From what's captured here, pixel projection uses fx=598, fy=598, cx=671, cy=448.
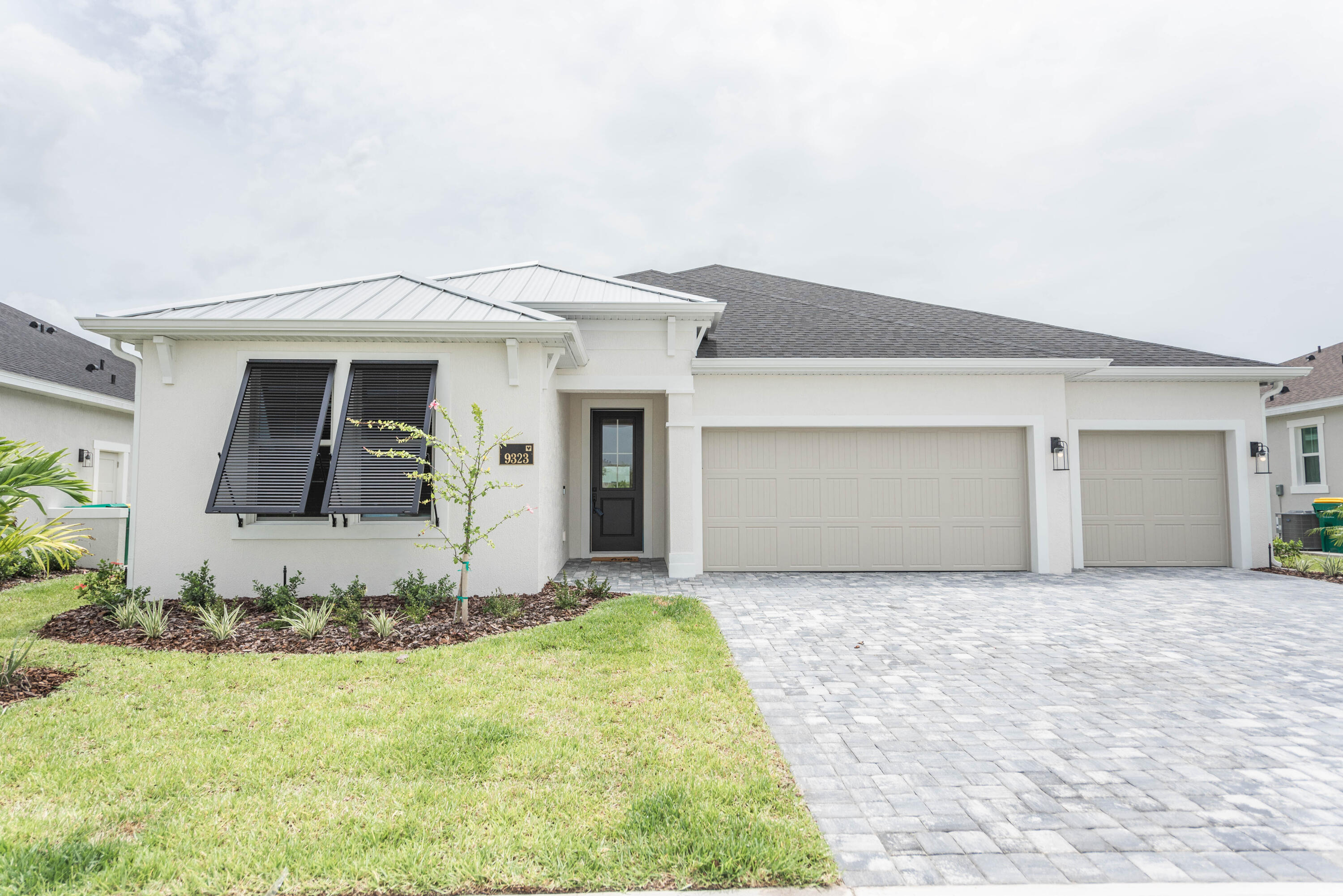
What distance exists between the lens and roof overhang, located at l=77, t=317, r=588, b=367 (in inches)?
257

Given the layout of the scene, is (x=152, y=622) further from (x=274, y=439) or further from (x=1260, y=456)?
(x=1260, y=456)

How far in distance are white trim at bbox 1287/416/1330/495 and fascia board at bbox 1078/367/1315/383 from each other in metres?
5.87

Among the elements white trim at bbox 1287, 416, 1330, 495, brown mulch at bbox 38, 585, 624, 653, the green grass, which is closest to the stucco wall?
brown mulch at bbox 38, 585, 624, 653

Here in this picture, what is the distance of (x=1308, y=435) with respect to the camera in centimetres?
1420

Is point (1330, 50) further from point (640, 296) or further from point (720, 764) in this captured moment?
point (720, 764)

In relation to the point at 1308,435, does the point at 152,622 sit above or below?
below

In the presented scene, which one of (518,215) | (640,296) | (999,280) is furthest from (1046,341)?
(999,280)

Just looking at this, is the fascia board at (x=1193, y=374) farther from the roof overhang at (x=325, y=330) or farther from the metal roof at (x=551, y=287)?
the roof overhang at (x=325, y=330)

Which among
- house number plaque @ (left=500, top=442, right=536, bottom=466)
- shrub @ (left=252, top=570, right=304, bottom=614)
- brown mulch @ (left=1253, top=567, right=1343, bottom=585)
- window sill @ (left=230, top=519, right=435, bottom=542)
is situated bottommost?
brown mulch @ (left=1253, top=567, right=1343, bottom=585)

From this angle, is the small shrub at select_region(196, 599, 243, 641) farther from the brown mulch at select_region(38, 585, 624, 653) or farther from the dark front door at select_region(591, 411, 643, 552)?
the dark front door at select_region(591, 411, 643, 552)

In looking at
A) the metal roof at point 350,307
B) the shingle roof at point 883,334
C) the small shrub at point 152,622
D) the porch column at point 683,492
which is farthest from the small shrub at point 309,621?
the shingle roof at point 883,334

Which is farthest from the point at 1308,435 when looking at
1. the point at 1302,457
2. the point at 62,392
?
the point at 62,392

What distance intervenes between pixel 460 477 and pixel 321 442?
1.54m

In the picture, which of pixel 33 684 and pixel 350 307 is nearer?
pixel 33 684
